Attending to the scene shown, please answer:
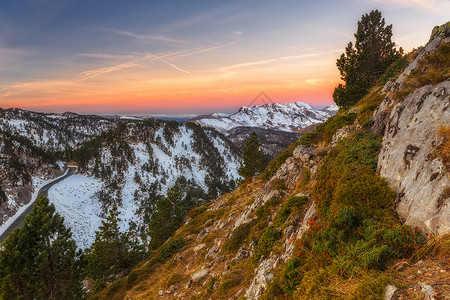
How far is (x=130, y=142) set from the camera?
5231 inches

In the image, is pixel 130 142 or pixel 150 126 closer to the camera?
pixel 130 142

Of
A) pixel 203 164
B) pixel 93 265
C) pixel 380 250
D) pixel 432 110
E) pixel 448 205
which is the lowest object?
pixel 203 164

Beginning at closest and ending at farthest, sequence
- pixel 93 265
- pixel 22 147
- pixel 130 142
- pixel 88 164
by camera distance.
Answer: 1. pixel 93 265
2. pixel 22 147
3. pixel 88 164
4. pixel 130 142

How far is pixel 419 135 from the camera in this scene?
23.6ft

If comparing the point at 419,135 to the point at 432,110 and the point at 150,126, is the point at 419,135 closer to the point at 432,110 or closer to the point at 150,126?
the point at 432,110

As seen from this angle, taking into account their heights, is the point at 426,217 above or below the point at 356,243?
above

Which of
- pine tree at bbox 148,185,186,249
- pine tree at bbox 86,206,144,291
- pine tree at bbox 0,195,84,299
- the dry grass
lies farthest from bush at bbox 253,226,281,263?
pine tree at bbox 148,185,186,249

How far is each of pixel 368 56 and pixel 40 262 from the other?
1530 inches

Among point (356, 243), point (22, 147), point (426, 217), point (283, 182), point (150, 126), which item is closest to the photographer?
point (426, 217)

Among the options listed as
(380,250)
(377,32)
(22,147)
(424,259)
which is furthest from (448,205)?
(22,147)

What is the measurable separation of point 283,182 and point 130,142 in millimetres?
134790

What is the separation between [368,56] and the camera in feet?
88.6

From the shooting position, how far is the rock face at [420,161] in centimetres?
534

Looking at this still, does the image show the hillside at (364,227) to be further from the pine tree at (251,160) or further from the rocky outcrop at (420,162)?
the pine tree at (251,160)
